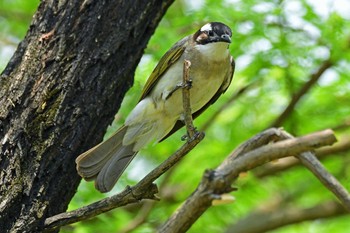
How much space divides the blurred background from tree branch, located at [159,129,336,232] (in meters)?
1.15

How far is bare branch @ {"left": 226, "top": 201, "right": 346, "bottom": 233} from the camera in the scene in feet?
19.9

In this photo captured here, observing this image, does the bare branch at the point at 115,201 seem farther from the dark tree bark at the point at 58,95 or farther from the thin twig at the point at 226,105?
the thin twig at the point at 226,105

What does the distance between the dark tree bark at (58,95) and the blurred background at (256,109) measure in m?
1.34

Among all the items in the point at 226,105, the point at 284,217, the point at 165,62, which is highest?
the point at 226,105

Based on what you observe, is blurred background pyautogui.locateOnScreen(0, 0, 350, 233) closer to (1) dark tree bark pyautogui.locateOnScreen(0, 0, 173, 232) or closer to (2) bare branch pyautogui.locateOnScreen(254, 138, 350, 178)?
(2) bare branch pyautogui.locateOnScreen(254, 138, 350, 178)

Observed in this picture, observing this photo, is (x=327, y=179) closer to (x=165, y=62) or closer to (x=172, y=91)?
(x=172, y=91)

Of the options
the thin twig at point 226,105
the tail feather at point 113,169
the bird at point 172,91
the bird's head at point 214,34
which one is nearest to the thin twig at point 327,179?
the bird at point 172,91

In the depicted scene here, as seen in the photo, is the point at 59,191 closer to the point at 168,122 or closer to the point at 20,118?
the point at 20,118

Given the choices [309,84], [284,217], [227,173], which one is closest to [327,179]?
[227,173]

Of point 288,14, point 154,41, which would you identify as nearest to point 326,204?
point 288,14

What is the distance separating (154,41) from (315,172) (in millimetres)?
1706

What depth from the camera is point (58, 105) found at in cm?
351

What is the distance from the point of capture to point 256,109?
641 centimetres

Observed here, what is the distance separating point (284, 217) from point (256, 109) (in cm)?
93
